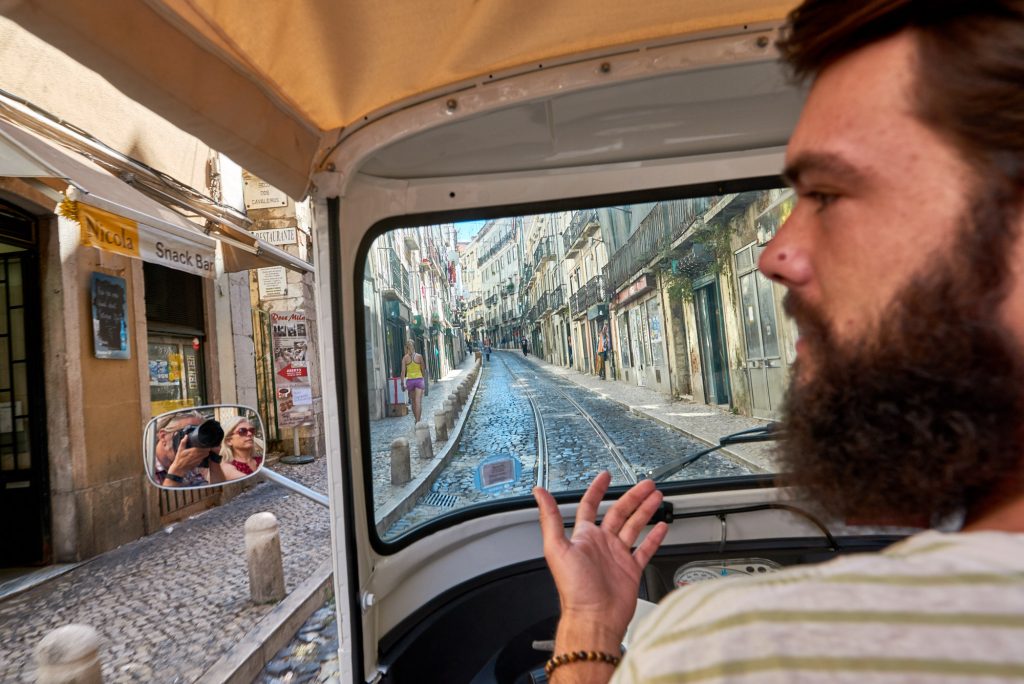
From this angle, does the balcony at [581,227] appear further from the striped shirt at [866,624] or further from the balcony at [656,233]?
the striped shirt at [866,624]

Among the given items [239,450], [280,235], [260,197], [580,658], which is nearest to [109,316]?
[280,235]

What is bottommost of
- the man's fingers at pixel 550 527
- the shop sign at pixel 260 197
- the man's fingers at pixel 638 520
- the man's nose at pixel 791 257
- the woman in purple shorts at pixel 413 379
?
the man's fingers at pixel 638 520

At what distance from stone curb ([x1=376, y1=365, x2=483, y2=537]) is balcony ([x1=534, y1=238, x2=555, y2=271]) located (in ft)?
2.05

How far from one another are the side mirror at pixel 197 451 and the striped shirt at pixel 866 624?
165 cm

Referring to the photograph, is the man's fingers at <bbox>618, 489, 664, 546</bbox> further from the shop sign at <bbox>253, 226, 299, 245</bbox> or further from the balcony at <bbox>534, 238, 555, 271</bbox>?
the shop sign at <bbox>253, 226, 299, 245</bbox>

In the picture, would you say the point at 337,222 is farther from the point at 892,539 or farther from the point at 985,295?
the point at 892,539

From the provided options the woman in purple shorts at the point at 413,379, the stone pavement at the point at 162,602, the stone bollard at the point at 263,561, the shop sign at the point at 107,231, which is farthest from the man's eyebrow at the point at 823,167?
the stone bollard at the point at 263,561

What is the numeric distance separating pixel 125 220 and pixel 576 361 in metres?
4.28

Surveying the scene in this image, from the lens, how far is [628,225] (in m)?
2.15

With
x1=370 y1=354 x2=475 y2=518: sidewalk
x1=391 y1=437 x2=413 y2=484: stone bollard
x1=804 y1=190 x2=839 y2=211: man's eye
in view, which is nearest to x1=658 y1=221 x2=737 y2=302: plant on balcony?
x1=370 y1=354 x2=475 y2=518: sidewalk

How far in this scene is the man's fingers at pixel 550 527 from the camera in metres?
Answer: 1.20

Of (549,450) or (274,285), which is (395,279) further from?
(274,285)

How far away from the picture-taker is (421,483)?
2174 millimetres

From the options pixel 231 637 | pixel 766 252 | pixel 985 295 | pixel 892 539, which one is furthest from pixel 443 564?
pixel 231 637
